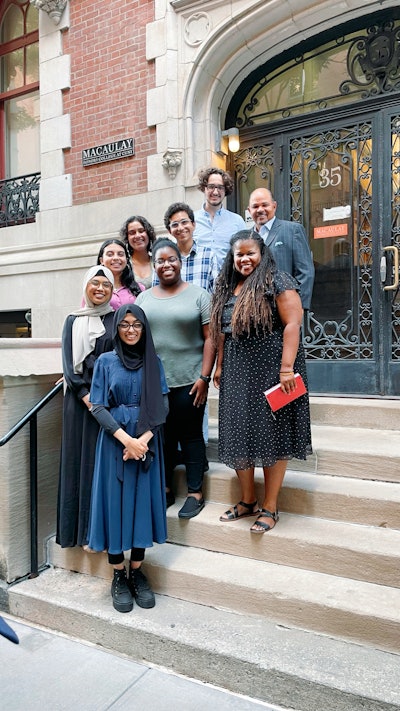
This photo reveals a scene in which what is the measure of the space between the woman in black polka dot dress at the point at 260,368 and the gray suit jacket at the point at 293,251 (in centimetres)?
79

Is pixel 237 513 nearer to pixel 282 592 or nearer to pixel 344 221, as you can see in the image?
pixel 282 592

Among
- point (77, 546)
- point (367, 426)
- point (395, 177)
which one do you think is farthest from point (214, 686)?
point (395, 177)

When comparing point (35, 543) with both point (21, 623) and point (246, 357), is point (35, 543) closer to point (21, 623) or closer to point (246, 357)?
point (21, 623)

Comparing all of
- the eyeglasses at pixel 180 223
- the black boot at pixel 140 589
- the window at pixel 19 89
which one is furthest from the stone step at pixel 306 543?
the window at pixel 19 89

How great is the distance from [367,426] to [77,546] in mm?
Answer: 2487

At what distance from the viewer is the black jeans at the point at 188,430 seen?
3.56 meters

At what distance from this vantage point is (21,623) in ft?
11.2

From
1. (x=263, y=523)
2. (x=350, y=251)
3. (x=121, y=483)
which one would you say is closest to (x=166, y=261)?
(x=121, y=483)

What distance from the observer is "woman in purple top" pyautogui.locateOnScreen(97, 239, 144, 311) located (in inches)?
155

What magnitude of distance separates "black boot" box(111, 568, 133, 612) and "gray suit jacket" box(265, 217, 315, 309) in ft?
7.65

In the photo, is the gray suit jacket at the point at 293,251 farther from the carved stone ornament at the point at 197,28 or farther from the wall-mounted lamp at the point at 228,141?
the carved stone ornament at the point at 197,28

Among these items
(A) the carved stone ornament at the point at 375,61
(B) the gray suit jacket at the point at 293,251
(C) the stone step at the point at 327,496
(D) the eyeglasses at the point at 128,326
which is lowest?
(C) the stone step at the point at 327,496

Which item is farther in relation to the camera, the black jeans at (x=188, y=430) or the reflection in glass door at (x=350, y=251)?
the reflection in glass door at (x=350, y=251)

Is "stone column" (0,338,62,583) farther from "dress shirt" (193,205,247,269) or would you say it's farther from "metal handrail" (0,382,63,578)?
"dress shirt" (193,205,247,269)
